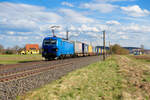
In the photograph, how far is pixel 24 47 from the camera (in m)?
123

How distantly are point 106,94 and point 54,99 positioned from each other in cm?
240

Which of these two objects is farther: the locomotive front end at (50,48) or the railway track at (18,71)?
the locomotive front end at (50,48)

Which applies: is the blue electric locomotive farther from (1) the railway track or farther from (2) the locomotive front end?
(1) the railway track

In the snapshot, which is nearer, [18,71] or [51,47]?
[18,71]

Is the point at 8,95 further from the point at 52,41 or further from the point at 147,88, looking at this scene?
the point at 52,41

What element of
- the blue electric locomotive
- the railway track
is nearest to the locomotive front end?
the blue electric locomotive

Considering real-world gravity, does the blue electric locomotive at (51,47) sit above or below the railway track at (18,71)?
above

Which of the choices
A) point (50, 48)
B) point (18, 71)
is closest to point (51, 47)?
point (50, 48)

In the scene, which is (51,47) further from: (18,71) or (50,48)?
(18,71)

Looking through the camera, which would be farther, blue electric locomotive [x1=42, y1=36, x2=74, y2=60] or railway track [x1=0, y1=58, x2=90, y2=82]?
blue electric locomotive [x1=42, y1=36, x2=74, y2=60]

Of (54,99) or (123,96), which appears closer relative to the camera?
(54,99)

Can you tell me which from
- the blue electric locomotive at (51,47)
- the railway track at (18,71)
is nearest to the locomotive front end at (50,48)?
the blue electric locomotive at (51,47)

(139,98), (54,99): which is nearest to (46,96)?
(54,99)

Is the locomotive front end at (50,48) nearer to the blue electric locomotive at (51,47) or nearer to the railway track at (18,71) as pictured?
the blue electric locomotive at (51,47)
